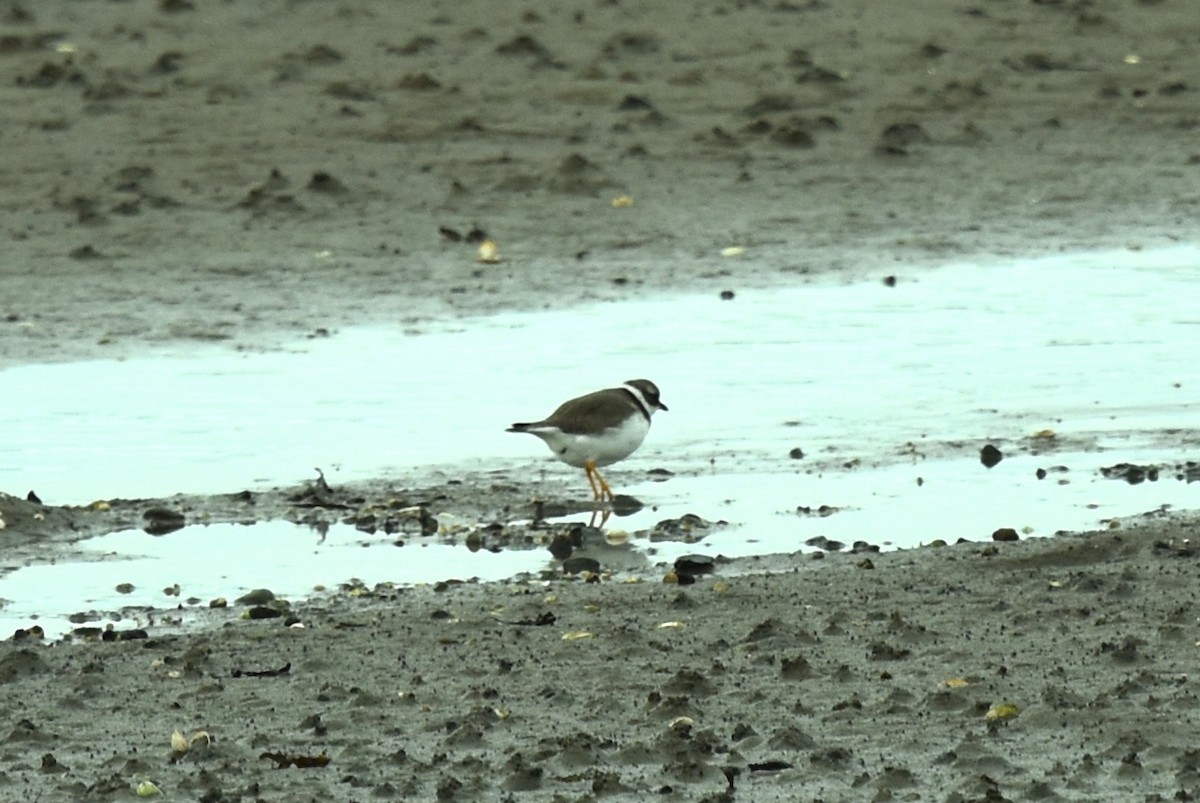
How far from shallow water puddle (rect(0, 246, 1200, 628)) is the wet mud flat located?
86 centimetres

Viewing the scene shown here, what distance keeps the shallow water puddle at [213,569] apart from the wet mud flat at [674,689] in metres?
0.30

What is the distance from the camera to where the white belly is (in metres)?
10.2

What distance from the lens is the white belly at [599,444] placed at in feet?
33.5

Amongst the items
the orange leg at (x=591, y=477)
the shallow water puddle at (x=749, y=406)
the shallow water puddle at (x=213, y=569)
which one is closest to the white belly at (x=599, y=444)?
the orange leg at (x=591, y=477)

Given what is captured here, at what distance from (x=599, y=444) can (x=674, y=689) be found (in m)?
3.11

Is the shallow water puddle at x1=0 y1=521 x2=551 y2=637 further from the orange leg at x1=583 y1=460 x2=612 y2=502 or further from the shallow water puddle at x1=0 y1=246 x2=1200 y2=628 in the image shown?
the orange leg at x1=583 y1=460 x2=612 y2=502

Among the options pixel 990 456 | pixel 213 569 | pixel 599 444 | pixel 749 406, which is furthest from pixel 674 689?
pixel 749 406

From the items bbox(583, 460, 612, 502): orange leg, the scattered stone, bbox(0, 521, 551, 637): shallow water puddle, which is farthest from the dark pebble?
the scattered stone

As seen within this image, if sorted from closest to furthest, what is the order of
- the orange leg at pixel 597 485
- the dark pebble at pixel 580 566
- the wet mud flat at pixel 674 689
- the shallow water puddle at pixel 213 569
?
the wet mud flat at pixel 674 689
the shallow water puddle at pixel 213 569
the dark pebble at pixel 580 566
the orange leg at pixel 597 485

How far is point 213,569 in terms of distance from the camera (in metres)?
9.10

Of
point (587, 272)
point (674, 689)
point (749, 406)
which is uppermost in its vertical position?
point (587, 272)

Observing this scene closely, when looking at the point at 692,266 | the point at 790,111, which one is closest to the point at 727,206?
the point at 692,266

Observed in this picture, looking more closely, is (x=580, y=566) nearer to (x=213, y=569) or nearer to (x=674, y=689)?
(x=213, y=569)

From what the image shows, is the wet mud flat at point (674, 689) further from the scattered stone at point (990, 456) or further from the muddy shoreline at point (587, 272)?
the scattered stone at point (990, 456)
